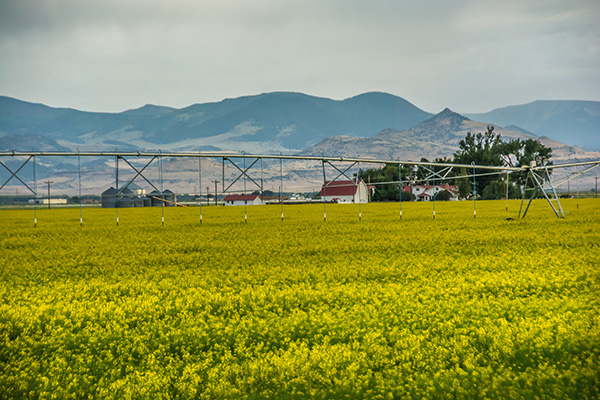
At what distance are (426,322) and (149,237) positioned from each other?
74.5 ft

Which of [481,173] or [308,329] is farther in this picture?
[481,173]

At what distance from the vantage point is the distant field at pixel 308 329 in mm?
6445

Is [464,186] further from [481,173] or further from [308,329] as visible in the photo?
[308,329]

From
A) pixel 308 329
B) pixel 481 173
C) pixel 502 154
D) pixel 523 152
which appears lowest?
pixel 308 329

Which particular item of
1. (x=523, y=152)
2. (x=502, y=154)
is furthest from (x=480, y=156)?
(x=523, y=152)

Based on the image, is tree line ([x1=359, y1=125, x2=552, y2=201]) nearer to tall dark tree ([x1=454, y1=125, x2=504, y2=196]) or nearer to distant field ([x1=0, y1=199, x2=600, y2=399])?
tall dark tree ([x1=454, y1=125, x2=504, y2=196])

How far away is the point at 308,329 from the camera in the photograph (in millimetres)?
8688

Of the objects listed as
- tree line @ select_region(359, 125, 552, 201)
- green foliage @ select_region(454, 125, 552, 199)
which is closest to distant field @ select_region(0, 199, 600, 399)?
tree line @ select_region(359, 125, 552, 201)

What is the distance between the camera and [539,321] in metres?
8.72

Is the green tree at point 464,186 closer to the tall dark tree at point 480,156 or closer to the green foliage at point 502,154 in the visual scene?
the green foliage at point 502,154

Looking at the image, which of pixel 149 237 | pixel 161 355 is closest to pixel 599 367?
pixel 161 355

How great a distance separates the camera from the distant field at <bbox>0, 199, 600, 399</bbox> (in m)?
6.45

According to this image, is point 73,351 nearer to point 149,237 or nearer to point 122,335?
point 122,335

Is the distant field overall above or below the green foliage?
below
